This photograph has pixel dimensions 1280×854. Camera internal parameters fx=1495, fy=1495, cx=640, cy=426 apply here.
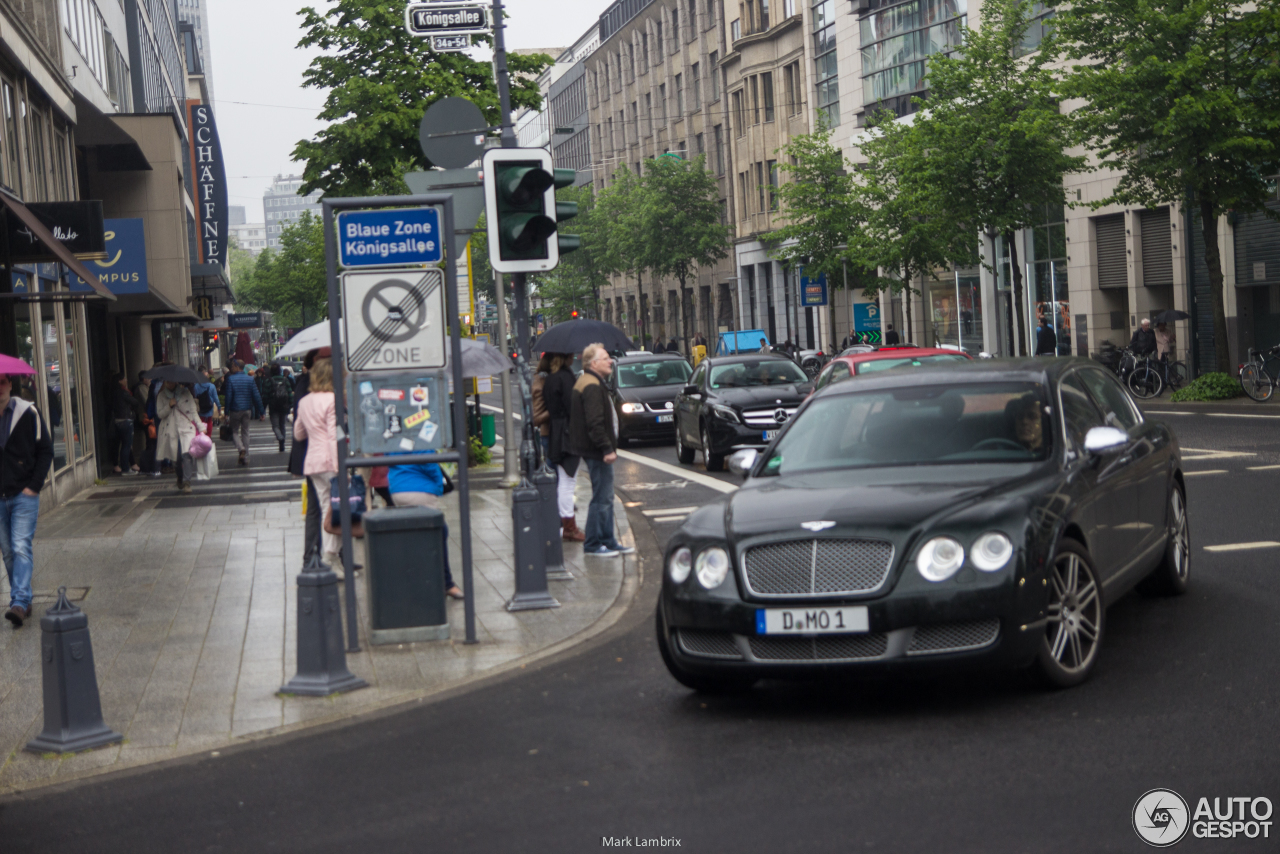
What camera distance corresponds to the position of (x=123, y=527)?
1652cm

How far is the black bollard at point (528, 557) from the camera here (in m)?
9.83

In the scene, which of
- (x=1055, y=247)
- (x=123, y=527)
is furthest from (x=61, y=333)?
(x=1055, y=247)

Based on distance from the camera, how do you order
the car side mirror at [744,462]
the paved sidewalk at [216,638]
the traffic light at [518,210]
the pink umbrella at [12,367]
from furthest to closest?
the traffic light at [518,210], the pink umbrella at [12,367], the car side mirror at [744,462], the paved sidewalk at [216,638]

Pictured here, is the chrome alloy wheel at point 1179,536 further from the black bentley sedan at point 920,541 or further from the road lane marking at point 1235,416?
the road lane marking at point 1235,416

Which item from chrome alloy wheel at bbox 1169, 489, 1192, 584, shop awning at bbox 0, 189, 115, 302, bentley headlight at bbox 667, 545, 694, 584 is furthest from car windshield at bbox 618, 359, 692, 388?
bentley headlight at bbox 667, 545, 694, 584

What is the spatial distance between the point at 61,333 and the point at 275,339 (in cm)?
9594

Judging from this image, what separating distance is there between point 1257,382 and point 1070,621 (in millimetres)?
20882

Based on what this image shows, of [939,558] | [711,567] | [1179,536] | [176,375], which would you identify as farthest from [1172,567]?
[176,375]

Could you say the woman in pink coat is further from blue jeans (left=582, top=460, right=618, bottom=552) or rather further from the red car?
the red car

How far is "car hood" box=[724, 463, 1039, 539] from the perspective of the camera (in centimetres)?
627

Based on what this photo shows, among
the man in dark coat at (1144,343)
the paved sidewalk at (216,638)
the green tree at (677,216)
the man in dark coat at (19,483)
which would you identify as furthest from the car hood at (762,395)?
the green tree at (677,216)

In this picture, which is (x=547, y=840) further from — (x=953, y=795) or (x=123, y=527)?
(x=123, y=527)

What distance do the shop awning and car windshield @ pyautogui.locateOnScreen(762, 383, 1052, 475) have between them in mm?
8983

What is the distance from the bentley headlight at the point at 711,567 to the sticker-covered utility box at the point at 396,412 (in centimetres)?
276
